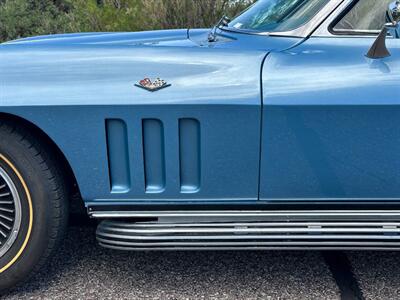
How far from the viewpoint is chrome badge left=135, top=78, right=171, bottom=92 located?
236 cm

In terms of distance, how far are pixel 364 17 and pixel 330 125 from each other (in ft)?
2.15

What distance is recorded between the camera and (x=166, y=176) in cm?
245

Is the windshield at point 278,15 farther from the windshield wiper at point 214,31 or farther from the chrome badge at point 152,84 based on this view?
the chrome badge at point 152,84

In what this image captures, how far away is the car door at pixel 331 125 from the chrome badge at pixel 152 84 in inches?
18.3

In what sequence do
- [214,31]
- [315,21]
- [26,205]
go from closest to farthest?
[26,205] → [315,21] → [214,31]

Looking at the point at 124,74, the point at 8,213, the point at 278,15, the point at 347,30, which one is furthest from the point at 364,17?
the point at 8,213

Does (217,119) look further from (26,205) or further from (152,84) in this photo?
(26,205)

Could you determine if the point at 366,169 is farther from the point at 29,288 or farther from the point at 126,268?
the point at 29,288

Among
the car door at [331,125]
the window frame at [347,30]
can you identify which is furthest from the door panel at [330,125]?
A: the window frame at [347,30]

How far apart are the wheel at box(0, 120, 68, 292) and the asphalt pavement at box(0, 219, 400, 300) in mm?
258

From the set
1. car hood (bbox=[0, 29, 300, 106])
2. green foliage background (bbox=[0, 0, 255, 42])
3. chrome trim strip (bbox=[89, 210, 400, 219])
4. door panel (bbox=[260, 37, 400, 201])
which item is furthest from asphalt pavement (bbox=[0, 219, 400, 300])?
green foliage background (bbox=[0, 0, 255, 42])

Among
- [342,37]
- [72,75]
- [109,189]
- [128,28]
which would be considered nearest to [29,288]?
[109,189]

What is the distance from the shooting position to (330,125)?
238 cm

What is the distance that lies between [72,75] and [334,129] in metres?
1.23
